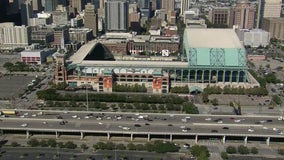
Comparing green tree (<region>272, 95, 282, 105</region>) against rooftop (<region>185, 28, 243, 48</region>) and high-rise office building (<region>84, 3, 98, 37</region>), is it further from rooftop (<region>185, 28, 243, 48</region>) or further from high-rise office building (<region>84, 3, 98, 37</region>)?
high-rise office building (<region>84, 3, 98, 37</region>)

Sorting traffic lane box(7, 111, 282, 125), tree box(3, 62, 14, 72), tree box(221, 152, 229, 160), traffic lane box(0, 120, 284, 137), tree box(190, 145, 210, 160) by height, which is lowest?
tree box(221, 152, 229, 160)

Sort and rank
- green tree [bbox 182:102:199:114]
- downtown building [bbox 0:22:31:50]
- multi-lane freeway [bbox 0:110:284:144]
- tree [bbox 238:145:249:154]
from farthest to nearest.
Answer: downtown building [bbox 0:22:31:50], green tree [bbox 182:102:199:114], multi-lane freeway [bbox 0:110:284:144], tree [bbox 238:145:249:154]

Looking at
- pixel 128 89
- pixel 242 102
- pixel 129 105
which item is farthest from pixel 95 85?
pixel 242 102

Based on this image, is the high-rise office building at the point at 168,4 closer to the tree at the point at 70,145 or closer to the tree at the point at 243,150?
the tree at the point at 243,150

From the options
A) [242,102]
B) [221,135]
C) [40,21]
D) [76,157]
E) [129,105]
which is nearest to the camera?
[76,157]

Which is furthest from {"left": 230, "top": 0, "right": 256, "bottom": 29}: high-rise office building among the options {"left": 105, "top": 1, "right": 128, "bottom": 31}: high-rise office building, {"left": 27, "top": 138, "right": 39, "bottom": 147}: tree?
{"left": 27, "top": 138, "right": 39, "bottom": 147}: tree

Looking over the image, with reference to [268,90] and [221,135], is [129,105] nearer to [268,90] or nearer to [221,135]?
[221,135]
